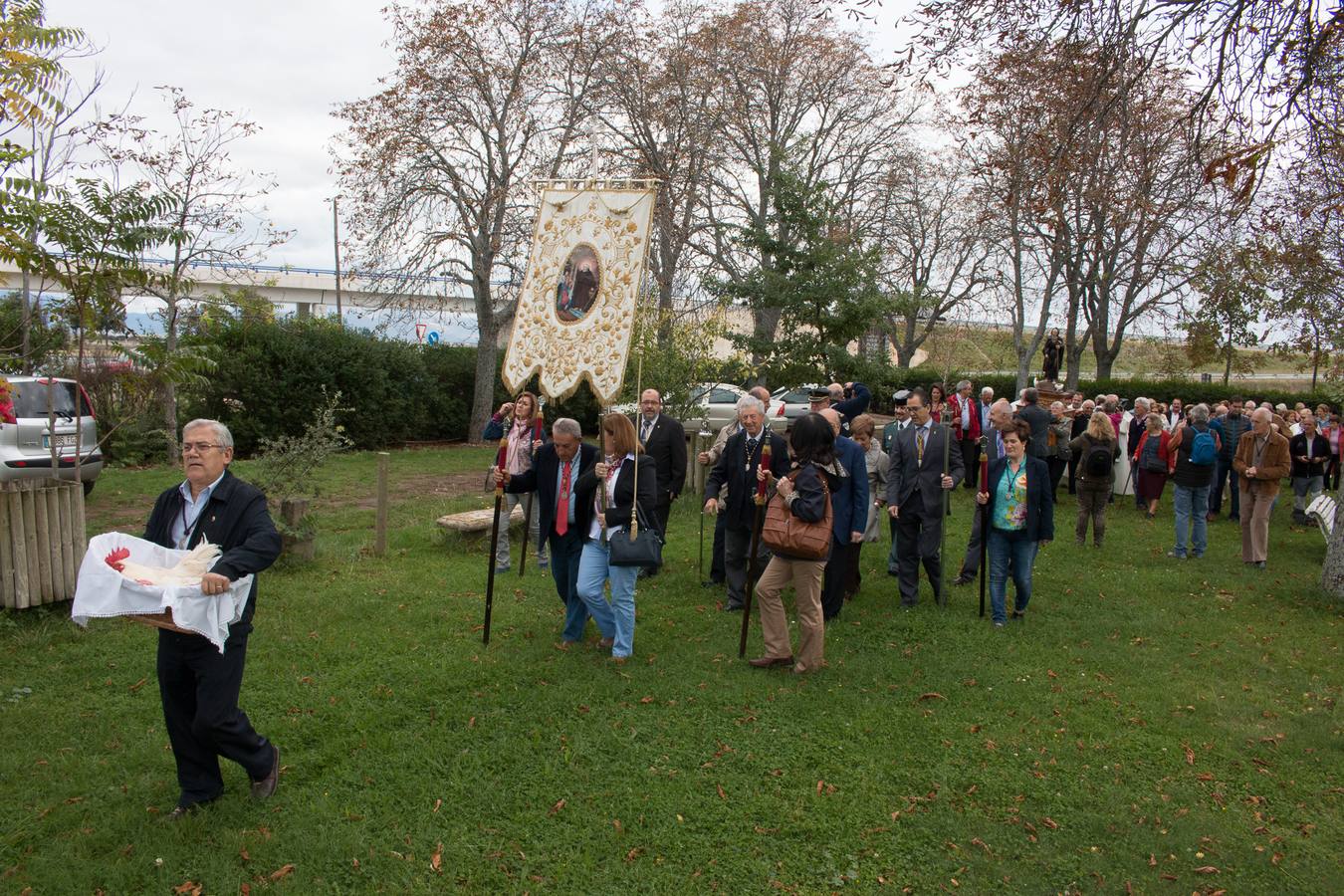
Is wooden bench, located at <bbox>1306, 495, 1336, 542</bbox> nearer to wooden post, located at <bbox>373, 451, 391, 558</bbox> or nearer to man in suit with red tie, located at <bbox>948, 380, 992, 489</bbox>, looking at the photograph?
man in suit with red tie, located at <bbox>948, 380, 992, 489</bbox>

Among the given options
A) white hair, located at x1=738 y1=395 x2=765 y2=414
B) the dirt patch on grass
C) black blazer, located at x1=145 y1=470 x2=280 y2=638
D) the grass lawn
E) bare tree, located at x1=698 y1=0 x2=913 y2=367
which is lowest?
the grass lawn

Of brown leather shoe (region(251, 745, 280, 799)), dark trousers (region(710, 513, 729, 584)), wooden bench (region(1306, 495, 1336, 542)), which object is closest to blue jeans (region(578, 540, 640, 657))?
dark trousers (region(710, 513, 729, 584))

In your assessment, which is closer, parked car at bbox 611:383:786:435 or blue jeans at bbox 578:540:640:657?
blue jeans at bbox 578:540:640:657

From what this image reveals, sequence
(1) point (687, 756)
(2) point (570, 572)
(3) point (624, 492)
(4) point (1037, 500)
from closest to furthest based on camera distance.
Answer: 1. (1) point (687, 756)
2. (3) point (624, 492)
3. (2) point (570, 572)
4. (4) point (1037, 500)

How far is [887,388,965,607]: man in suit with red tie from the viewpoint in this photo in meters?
8.51

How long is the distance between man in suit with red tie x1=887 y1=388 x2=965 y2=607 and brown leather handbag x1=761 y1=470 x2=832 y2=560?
2531mm

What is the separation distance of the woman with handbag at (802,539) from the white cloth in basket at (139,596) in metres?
3.49

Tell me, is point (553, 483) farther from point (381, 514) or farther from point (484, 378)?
point (484, 378)

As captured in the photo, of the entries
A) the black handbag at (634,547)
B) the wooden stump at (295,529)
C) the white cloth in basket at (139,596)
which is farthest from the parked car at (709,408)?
the white cloth in basket at (139,596)

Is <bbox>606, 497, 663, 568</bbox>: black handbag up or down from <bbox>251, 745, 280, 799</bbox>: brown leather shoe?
up

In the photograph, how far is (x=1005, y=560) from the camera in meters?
8.14

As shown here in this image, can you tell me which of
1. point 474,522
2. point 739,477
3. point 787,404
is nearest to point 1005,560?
point 739,477

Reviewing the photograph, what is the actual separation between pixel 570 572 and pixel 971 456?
32.8 feet

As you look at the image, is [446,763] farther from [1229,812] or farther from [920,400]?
[920,400]
